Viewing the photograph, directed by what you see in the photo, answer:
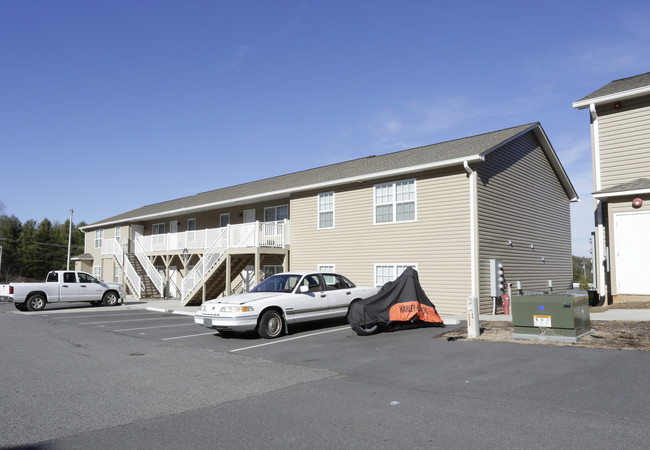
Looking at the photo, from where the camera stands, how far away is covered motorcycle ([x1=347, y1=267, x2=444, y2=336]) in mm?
11234

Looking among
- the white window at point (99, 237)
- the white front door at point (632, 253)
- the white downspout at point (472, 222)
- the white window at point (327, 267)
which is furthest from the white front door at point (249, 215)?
the white window at point (99, 237)

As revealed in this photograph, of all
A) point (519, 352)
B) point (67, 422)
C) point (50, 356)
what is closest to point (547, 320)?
point (519, 352)

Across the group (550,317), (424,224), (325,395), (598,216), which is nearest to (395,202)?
(424,224)

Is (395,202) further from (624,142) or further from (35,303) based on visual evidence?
(35,303)

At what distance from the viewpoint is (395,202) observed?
56.1 ft

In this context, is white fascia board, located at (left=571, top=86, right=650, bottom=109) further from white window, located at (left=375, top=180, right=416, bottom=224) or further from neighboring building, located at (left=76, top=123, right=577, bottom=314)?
white window, located at (left=375, top=180, right=416, bottom=224)

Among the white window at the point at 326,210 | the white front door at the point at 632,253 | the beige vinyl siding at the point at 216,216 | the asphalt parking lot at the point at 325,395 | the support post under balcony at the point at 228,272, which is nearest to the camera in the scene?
the asphalt parking lot at the point at 325,395

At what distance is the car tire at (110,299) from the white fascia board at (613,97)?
71.3 feet

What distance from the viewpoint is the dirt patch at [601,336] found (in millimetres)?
8703

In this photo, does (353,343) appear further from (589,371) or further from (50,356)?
(50,356)

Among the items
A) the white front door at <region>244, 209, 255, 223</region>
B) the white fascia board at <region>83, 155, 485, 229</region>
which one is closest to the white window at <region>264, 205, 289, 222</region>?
the white fascia board at <region>83, 155, 485, 229</region>

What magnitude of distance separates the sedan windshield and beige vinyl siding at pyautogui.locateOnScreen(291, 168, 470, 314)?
534 cm

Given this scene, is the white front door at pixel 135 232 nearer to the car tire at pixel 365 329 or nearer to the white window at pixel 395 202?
the white window at pixel 395 202

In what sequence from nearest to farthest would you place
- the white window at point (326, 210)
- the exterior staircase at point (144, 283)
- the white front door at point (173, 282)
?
the white window at point (326, 210), the exterior staircase at point (144, 283), the white front door at point (173, 282)
